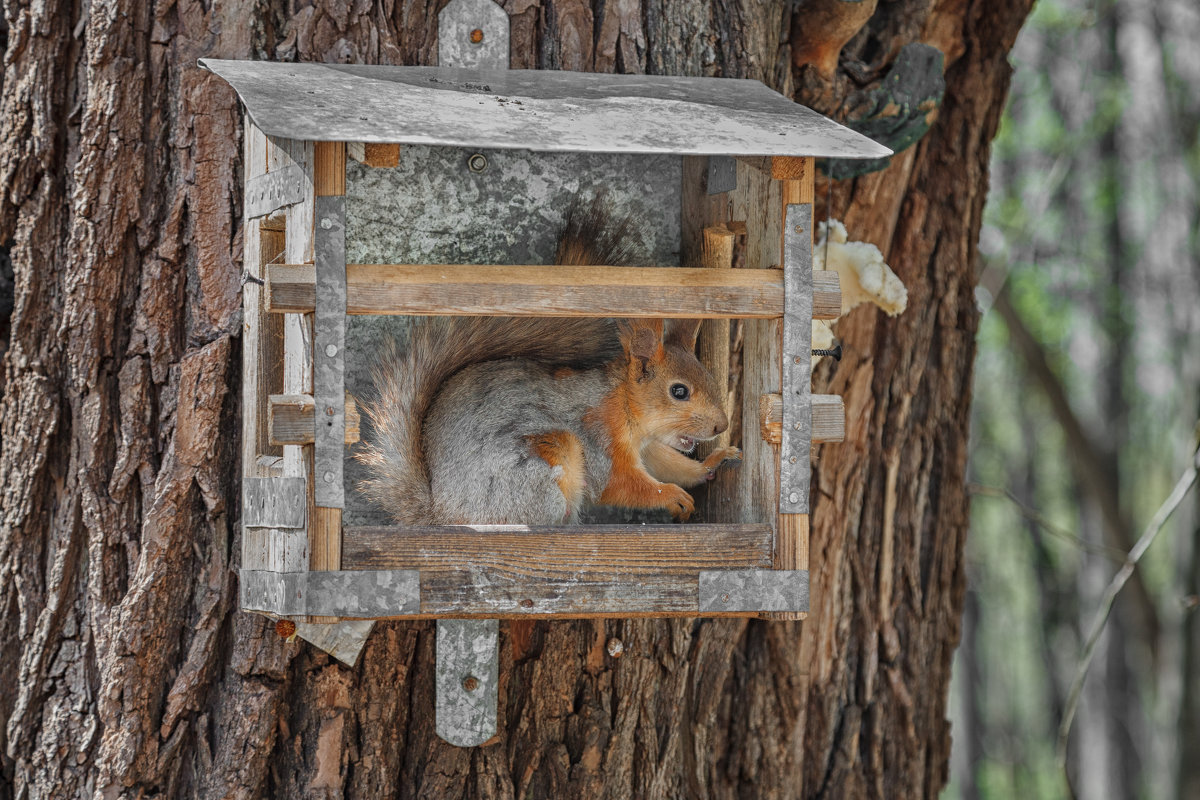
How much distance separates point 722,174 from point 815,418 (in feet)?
1.98

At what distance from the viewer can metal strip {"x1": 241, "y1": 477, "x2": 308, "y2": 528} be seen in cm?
195

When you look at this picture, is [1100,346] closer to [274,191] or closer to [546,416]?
[546,416]

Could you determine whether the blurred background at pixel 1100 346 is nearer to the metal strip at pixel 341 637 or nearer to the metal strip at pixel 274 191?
the metal strip at pixel 341 637

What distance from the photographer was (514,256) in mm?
2555

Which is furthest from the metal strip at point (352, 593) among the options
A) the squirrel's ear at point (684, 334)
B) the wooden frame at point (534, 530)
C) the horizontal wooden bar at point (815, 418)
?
the squirrel's ear at point (684, 334)

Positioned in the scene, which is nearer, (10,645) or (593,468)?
(593,468)

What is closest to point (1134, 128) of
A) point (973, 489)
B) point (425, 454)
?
point (973, 489)

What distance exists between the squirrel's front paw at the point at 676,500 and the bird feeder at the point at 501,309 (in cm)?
14

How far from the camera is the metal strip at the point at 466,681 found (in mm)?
2535

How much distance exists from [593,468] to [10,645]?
1.32m

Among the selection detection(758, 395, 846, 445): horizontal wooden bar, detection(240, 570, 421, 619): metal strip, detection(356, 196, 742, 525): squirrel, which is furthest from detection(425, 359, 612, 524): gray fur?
detection(758, 395, 846, 445): horizontal wooden bar

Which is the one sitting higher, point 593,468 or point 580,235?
point 580,235

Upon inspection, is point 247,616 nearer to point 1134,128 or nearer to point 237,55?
point 237,55

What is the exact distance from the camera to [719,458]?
2432 millimetres
